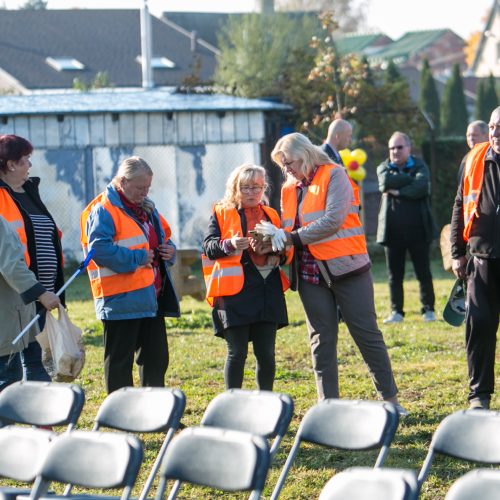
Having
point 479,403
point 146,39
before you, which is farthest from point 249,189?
Answer: point 146,39

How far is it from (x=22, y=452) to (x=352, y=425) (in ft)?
4.39

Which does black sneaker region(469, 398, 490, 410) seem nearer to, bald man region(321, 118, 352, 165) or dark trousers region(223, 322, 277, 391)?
dark trousers region(223, 322, 277, 391)

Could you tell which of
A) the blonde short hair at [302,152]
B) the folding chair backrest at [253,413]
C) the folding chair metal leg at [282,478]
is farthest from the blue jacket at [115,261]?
the folding chair metal leg at [282,478]

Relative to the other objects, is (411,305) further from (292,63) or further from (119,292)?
(292,63)

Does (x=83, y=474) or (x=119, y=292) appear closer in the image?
(x=83, y=474)

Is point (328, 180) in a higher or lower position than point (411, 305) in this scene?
higher

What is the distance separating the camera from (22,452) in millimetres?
4582

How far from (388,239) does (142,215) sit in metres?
4.72

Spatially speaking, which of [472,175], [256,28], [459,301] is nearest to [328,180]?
[472,175]

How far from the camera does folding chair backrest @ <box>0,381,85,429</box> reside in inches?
198

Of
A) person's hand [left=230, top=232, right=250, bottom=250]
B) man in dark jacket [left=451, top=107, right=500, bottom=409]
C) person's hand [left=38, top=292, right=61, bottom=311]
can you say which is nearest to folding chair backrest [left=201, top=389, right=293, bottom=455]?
person's hand [left=38, top=292, right=61, bottom=311]

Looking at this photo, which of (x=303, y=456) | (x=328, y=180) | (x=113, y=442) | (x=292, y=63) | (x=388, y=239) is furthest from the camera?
(x=292, y=63)

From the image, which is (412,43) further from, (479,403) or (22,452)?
(22,452)

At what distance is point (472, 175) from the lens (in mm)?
6859
